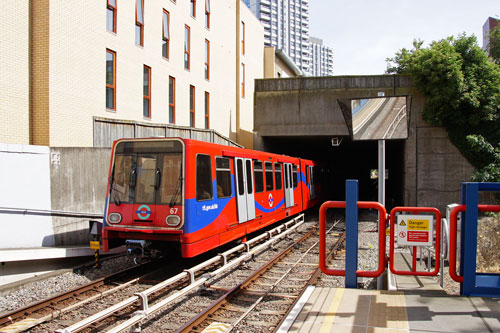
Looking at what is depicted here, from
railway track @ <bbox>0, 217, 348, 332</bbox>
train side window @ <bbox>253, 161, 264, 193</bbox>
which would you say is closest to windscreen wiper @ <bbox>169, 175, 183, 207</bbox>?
railway track @ <bbox>0, 217, 348, 332</bbox>

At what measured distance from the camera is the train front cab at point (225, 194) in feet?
27.4

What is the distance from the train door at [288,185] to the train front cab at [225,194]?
1.14 m

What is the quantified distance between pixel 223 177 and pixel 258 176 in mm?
2592

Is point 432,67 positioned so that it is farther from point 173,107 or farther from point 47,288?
point 47,288

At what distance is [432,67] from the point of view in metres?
19.8

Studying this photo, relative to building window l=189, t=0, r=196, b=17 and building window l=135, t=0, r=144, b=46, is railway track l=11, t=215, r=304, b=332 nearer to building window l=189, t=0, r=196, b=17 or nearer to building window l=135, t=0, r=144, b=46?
building window l=135, t=0, r=144, b=46

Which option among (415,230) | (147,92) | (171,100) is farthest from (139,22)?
(415,230)

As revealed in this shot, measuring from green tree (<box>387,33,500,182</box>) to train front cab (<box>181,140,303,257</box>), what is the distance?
33.2 feet

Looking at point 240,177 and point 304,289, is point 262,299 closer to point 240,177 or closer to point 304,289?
point 304,289

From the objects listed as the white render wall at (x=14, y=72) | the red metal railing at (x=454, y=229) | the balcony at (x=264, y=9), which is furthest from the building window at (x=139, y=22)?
the balcony at (x=264, y=9)

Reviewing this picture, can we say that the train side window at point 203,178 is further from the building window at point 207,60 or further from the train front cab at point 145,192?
the building window at point 207,60

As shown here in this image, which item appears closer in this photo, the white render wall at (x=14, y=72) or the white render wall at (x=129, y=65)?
the white render wall at (x=14, y=72)

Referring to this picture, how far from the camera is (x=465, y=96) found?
1911 centimetres

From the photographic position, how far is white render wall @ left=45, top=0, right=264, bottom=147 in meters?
12.3
